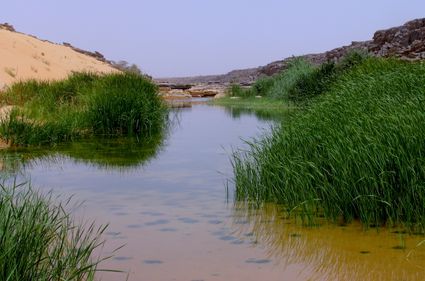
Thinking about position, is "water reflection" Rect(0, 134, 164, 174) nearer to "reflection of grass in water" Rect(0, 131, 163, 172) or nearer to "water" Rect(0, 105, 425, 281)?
"reflection of grass in water" Rect(0, 131, 163, 172)

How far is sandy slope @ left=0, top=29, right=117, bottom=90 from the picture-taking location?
90.6 ft

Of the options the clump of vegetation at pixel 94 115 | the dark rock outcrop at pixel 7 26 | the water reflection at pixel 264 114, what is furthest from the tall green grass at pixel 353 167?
the dark rock outcrop at pixel 7 26

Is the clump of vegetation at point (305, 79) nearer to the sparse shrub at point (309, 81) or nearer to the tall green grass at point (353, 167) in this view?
the sparse shrub at point (309, 81)

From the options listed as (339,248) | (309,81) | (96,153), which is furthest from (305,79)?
(339,248)

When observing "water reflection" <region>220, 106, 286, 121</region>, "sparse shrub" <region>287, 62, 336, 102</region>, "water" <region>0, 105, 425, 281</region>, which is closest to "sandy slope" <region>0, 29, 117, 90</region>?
"water reflection" <region>220, 106, 286, 121</region>

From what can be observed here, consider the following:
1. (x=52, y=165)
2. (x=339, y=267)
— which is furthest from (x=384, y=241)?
(x=52, y=165)

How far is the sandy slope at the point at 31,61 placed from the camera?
1087 inches

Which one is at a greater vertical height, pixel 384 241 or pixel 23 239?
pixel 23 239

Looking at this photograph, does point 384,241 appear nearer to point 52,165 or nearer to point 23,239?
point 23,239

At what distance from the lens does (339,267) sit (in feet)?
15.8

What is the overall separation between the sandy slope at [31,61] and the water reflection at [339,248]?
17.7 meters

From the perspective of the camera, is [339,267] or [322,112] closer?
[339,267]

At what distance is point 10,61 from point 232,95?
36.7 feet

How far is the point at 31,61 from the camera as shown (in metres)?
32.2
